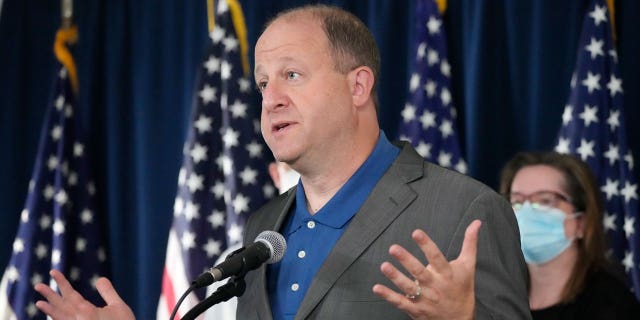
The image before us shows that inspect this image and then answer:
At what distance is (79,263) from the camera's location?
18.0 feet

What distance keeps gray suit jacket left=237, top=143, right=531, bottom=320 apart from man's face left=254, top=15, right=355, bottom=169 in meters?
0.19

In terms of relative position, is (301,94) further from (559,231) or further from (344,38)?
(559,231)

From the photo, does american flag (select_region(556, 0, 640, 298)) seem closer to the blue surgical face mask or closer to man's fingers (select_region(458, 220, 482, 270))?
the blue surgical face mask

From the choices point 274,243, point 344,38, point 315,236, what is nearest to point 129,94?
point 344,38

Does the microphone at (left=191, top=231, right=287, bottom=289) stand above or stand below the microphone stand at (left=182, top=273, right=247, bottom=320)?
above

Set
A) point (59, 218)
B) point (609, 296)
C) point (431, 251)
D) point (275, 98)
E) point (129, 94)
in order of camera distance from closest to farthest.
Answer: point (431, 251), point (275, 98), point (609, 296), point (59, 218), point (129, 94)

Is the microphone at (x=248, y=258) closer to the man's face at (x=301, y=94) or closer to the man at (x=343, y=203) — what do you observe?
the man at (x=343, y=203)

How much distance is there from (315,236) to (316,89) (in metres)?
0.36

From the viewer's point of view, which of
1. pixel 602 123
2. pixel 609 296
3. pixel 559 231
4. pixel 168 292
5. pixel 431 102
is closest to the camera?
pixel 609 296

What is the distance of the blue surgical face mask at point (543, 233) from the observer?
3951mm

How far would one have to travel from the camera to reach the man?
2018mm

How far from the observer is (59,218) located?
5.43 m

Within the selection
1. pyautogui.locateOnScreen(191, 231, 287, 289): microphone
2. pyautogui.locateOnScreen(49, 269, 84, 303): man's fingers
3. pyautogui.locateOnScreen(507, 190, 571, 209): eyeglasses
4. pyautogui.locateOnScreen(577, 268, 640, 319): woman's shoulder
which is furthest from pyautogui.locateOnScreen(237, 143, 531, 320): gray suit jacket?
pyautogui.locateOnScreen(507, 190, 571, 209): eyeglasses

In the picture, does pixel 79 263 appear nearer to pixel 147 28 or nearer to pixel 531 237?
pixel 147 28
